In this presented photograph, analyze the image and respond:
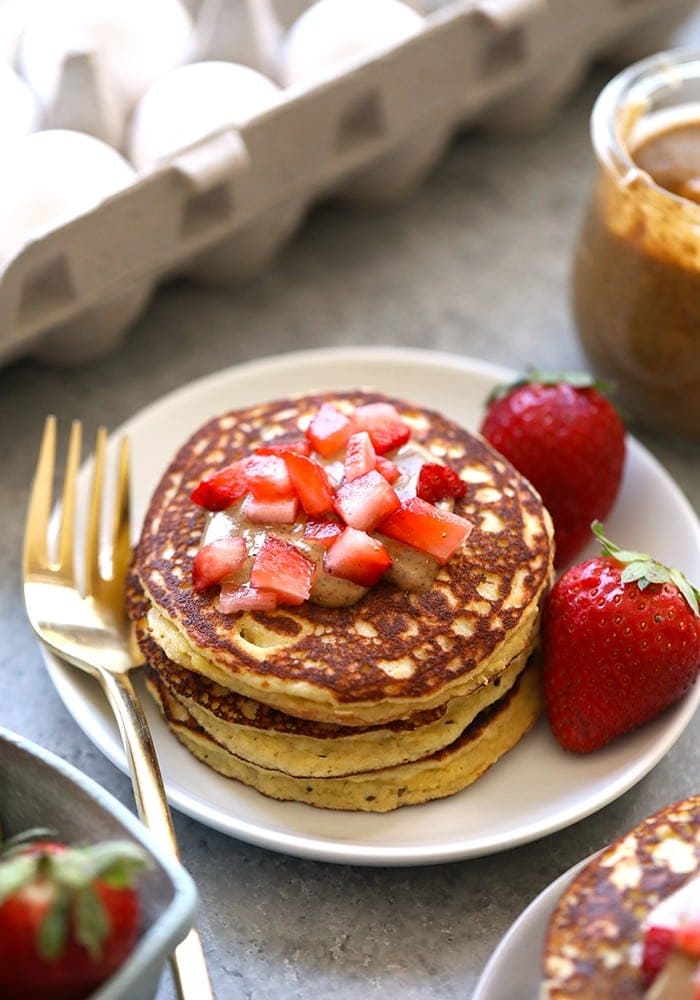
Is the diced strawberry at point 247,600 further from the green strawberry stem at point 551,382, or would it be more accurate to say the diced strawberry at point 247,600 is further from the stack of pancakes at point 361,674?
the green strawberry stem at point 551,382

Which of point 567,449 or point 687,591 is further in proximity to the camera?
point 567,449

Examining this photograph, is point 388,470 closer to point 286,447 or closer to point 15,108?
point 286,447

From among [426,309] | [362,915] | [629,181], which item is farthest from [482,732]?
[426,309]

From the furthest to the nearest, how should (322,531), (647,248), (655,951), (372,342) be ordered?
(372,342), (647,248), (322,531), (655,951)

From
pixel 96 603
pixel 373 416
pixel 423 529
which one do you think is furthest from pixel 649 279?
pixel 96 603

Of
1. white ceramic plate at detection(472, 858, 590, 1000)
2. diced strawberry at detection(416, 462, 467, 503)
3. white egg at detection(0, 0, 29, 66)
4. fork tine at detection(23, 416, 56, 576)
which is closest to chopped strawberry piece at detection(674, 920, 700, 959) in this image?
white ceramic plate at detection(472, 858, 590, 1000)

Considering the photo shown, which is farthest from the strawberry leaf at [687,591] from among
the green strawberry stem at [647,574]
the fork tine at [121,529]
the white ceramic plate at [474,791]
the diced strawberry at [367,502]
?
the fork tine at [121,529]

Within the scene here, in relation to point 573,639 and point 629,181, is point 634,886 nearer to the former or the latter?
point 573,639

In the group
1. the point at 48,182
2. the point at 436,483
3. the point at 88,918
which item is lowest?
the point at 436,483
